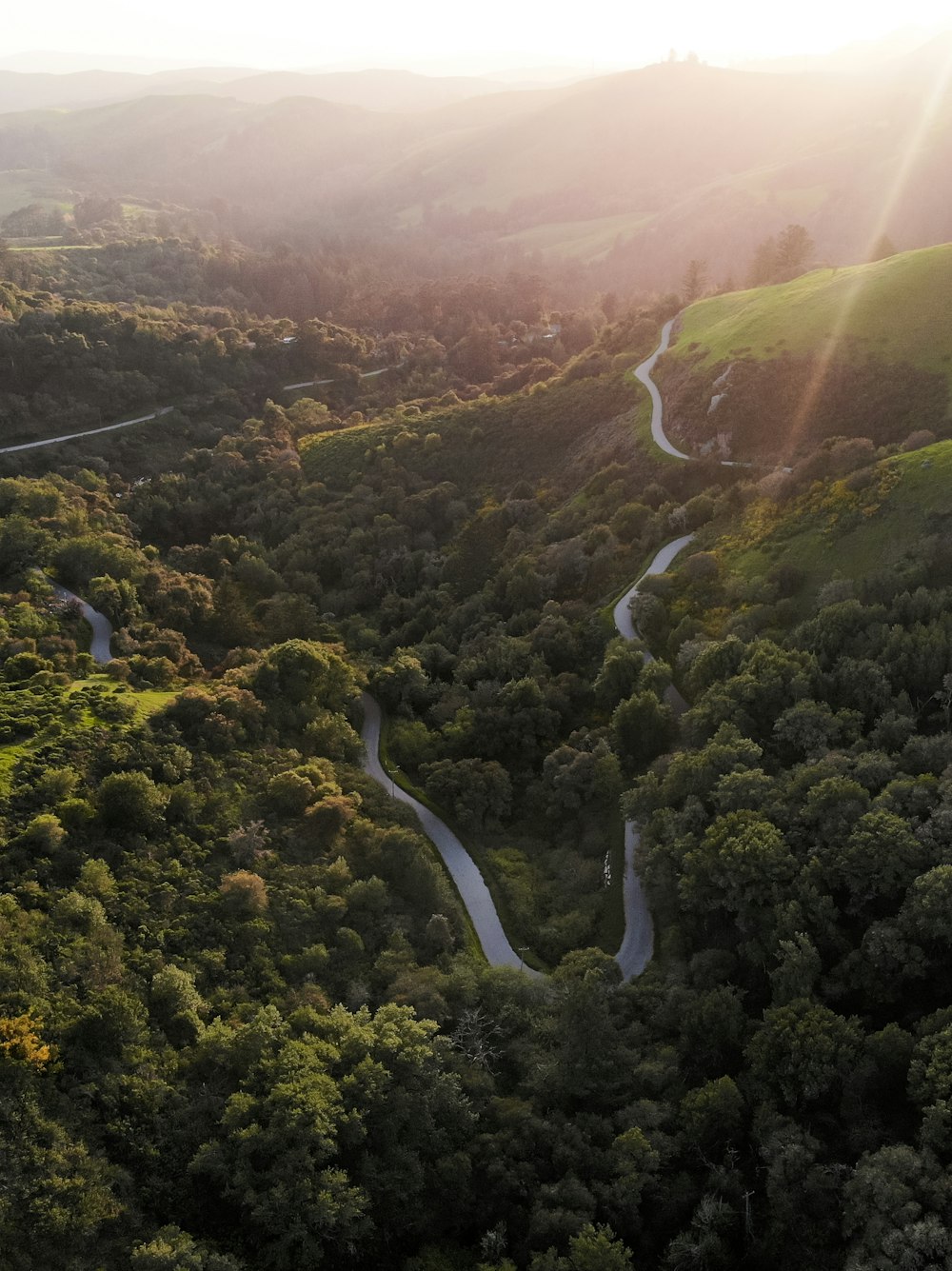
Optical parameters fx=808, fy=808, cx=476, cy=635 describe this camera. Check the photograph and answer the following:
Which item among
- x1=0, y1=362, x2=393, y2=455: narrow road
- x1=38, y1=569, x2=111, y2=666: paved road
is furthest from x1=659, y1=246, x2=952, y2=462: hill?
x1=0, y1=362, x2=393, y2=455: narrow road

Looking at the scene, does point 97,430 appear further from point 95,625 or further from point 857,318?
point 857,318

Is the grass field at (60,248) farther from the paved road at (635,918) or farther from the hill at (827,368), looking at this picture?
the paved road at (635,918)

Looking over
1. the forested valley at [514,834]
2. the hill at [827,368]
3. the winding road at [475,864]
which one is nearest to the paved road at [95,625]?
the winding road at [475,864]

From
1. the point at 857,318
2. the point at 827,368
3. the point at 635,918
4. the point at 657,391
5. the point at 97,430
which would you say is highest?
the point at 857,318

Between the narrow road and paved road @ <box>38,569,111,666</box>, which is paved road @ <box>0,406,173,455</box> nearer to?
the narrow road

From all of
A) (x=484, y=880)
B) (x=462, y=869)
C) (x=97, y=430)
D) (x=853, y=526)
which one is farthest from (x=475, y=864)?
(x=97, y=430)

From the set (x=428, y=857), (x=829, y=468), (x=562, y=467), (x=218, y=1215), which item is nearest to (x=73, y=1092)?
(x=218, y=1215)
